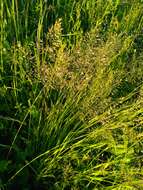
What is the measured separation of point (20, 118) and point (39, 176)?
12.0 inches

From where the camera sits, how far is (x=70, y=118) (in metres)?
1.91

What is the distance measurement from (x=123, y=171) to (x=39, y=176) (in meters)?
0.40

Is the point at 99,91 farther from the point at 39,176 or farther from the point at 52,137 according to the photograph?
the point at 39,176

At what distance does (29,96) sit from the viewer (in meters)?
2.02

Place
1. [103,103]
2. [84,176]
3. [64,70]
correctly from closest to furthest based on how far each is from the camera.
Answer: [64,70]
[103,103]
[84,176]

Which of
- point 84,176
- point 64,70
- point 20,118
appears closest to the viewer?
point 64,70

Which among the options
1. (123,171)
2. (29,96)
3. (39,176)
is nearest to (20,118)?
(29,96)

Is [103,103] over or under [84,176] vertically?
over

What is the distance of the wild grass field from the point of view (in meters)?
1.67

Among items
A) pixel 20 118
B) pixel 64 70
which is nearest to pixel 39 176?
pixel 20 118

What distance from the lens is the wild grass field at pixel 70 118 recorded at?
1665 mm

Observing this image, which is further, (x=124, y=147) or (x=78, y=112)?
(x=124, y=147)

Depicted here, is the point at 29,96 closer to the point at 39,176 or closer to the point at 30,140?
the point at 30,140

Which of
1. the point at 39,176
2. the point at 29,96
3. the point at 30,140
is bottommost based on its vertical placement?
the point at 39,176
